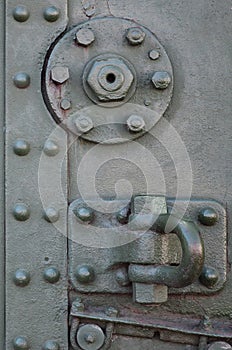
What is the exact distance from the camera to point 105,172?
44.1 inches

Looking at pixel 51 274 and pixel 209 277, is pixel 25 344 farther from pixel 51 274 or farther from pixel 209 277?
pixel 209 277

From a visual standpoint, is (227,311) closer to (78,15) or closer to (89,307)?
(89,307)

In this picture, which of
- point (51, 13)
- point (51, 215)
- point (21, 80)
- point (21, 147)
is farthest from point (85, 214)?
point (51, 13)

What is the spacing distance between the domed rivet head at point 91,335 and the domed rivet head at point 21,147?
316 millimetres

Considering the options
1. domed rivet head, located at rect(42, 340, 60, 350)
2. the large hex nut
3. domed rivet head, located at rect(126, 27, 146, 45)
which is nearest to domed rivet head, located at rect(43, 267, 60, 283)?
domed rivet head, located at rect(42, 340, 60, 350)

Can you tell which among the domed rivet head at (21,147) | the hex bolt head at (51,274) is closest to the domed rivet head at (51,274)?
the hex bolt head at (51,274)

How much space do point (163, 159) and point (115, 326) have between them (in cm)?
30

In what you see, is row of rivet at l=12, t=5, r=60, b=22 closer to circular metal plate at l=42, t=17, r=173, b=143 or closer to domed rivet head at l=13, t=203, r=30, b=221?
circular metal plate at l=42, t=17, r=173, b=143

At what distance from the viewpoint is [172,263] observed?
105 centimetres

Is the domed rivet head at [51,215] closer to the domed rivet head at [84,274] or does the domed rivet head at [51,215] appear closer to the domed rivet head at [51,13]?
the domed rivet head at [84,274]

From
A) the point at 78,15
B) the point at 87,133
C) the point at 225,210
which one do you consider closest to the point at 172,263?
the point at 225,210

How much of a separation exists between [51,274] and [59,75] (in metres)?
0.34

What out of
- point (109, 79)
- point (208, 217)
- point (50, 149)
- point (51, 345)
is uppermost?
point (109, 79)

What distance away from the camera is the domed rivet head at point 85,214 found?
1.09 m
